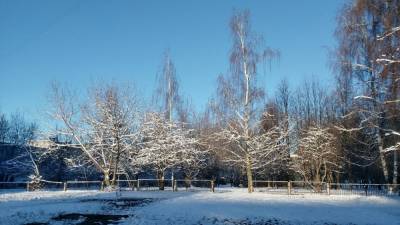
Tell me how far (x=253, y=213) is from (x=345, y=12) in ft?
46.0

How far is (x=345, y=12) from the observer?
24078mm

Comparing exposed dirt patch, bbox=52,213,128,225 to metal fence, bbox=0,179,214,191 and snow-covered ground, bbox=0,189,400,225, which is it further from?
metal fence, bbox=0,179,214,191

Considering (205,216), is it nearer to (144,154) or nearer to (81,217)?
(81,217)

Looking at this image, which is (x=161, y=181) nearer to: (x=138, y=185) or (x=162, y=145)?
(x=138, y=185)

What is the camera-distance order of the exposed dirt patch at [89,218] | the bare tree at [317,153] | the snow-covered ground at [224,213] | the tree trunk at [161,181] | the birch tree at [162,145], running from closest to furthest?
the exposed dirt patch at [89,218] < the snow-covered ground at [224,213] < the bare tree at [317,153] < the tree trunk at [161,181] < the birch tree at [162,145]

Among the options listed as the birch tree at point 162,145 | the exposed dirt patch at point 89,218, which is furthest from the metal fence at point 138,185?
the exposed dirt patch at point 89,218

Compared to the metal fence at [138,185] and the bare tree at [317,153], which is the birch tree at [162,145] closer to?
the metal fence at [138,185]

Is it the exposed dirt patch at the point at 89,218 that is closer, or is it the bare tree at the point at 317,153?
the exposed dirt patch at the point at 89,218

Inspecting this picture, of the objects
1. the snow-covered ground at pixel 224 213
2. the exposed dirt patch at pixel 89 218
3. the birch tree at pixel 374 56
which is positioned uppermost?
the birch tree at pixel 374 56

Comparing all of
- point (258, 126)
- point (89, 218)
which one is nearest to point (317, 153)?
point (258, 126)

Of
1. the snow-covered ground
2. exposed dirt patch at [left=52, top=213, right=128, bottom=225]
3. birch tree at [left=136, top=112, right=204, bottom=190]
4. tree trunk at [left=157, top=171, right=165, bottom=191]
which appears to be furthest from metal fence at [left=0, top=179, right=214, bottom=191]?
exposed dirt patch at [left=52, top=213, right=128, bottom=225]

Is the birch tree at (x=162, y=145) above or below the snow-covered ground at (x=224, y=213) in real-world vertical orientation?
above

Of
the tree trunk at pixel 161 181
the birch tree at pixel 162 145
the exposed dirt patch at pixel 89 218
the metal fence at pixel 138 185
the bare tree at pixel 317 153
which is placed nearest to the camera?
the exposed dirt patch at pixel 89 218

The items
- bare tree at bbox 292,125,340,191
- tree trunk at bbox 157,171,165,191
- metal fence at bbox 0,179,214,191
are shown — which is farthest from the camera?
tree trunk at bbox 157,171,165,191
